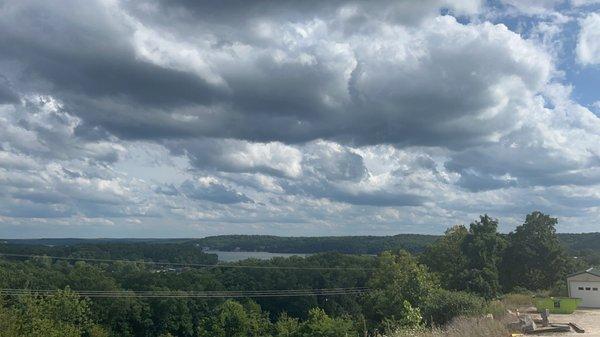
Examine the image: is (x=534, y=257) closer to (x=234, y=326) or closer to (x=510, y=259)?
(x=510, y=259)

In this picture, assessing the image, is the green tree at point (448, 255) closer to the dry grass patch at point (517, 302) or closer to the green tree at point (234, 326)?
the dry grass patch at point (517, 302)

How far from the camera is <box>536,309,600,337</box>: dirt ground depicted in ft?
70.0

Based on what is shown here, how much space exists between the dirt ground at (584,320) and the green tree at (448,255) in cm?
2193

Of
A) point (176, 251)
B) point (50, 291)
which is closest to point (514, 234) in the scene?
point (50, 291)

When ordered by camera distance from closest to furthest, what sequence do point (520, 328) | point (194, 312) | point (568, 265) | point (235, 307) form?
point (520, 328)
point (568, 265)
point (235, 307)
point (194, 312)

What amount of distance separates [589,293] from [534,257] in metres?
18.9

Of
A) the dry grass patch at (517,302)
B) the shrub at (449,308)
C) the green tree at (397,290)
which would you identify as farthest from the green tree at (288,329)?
the shrub at (449,308)

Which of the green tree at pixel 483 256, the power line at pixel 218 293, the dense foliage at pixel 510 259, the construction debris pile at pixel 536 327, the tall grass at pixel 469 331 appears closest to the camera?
the tall grass at pixel 469 331

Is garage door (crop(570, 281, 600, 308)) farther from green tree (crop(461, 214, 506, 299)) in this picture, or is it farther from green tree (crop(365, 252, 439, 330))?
green tree (crop(461, 214, 506, 299))

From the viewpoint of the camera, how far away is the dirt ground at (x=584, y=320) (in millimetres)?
21328

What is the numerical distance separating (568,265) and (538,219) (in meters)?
4.84

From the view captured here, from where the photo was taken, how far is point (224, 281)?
89.4m

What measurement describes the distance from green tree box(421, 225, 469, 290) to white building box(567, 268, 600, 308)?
690 inches

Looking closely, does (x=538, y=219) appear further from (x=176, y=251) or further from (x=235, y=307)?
(x=176, y=251)
